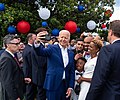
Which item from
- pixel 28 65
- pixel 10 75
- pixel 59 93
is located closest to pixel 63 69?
pixel 59 93

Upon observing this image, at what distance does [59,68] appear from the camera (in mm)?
5520

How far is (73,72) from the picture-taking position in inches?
229

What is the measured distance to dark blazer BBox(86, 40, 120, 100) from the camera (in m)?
3.82

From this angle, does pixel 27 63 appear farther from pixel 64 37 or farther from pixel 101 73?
pixel 101 73

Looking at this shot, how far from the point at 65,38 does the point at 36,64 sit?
1527 mm

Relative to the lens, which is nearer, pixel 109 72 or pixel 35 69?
pixel 109 72

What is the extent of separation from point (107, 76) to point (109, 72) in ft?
0.19

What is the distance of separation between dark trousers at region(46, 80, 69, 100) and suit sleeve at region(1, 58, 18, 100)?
0.89 metres

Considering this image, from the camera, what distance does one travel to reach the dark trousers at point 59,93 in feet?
18.4

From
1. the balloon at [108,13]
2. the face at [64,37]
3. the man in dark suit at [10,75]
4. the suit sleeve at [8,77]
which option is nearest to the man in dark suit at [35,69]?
the face at [64,37]

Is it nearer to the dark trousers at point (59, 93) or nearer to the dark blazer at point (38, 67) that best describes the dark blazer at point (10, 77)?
the dark trousers at point (59, 93)

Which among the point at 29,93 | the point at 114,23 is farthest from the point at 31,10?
the point at 114,23

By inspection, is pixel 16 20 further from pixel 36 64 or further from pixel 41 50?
pixel 41 50

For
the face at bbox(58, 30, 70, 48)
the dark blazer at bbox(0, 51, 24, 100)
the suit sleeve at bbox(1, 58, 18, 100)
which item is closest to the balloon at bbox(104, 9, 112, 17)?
the face at bbox(58, 30, 70, 48)
